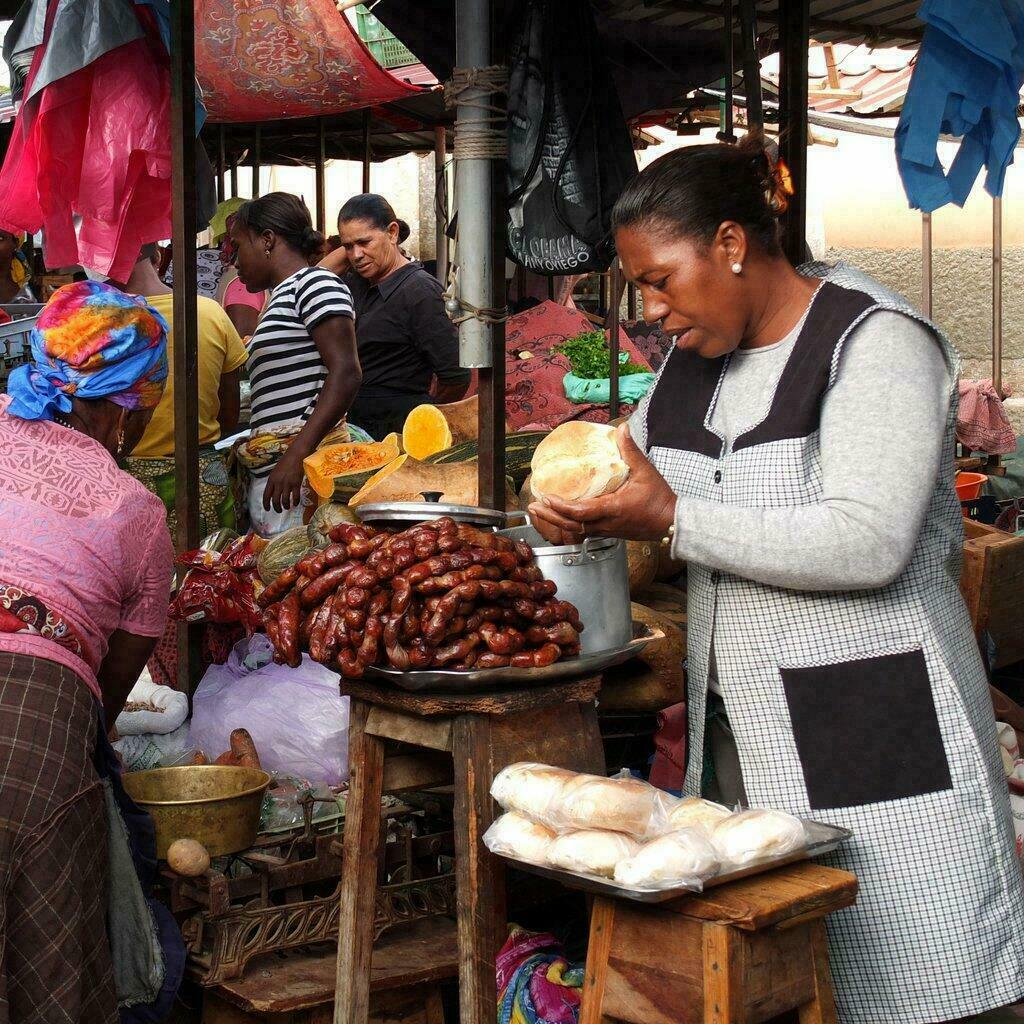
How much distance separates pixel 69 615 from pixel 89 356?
0.58 metres

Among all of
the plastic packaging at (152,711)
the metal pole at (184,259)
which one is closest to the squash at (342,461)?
the metal pole at (184,259)

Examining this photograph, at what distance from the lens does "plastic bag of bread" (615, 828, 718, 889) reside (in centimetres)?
193

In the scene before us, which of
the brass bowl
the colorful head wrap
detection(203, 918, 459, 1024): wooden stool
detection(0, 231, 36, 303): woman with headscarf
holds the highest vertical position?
detection(0, 231, 36, 303): woman with headscarf

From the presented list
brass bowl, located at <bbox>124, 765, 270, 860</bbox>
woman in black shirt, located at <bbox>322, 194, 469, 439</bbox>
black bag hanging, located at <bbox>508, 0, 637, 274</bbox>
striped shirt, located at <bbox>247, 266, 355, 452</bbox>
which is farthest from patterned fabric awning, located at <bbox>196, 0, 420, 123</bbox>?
brass bowl, located at <bbox>124, 765, 270, 860</bbox>

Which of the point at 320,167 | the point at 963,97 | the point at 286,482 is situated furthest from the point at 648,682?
the point at 320,167

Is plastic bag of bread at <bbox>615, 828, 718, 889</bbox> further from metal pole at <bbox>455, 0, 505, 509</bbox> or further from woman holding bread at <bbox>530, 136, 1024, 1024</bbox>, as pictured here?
metal pole at <bbox>455, 0, 505, 509</bbox>

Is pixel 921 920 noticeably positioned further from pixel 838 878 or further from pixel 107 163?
pixel 107 163

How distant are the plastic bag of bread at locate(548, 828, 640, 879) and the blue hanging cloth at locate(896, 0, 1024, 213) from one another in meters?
2.50

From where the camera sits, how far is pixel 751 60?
4320 mm

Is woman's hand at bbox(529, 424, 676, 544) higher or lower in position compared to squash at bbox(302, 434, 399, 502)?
higher

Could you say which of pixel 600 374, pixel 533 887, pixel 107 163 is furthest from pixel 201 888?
pixel 600 374

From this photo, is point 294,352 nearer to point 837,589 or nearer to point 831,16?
point 831,16

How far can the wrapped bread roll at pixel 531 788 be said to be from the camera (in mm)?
2178

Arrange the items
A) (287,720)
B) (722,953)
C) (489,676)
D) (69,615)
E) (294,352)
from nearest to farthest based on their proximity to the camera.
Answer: (722,953)
(489,676)
(69,615)
(287,720)
(294,352)
